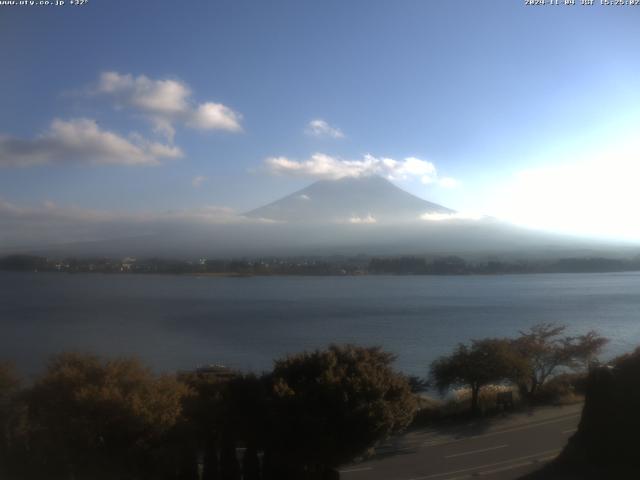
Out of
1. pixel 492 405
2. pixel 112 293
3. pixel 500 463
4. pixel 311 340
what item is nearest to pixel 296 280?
pixel 112 293

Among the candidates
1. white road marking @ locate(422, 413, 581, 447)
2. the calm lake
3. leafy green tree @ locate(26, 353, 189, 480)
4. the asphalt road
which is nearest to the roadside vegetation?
leafy green tree @ locate(26, 353, 189, 480)

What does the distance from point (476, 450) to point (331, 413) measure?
373cm

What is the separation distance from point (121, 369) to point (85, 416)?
718 mm

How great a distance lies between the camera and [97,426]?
618 cm

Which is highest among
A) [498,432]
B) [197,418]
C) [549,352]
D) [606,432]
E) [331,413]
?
[331,413]

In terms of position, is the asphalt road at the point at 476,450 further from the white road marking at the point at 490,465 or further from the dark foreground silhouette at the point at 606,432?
the dark foreground silhouette at the point at 606,432

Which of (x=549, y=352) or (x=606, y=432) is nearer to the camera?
(x=606, y=432)

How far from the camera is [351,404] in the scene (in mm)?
6707

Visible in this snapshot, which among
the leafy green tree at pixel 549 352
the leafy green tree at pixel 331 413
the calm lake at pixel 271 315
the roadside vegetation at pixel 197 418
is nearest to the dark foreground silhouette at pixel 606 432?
the leafy green tree at pixel 331 413

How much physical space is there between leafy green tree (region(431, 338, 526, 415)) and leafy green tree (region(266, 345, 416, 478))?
248 inches

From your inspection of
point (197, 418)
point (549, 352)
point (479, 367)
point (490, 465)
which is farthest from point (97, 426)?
point (549, 352)

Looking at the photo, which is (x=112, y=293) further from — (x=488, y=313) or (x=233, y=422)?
(x=233, y=422)

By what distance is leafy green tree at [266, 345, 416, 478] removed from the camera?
6.64 meters

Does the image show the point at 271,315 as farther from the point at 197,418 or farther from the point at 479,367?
the point at 197,418
